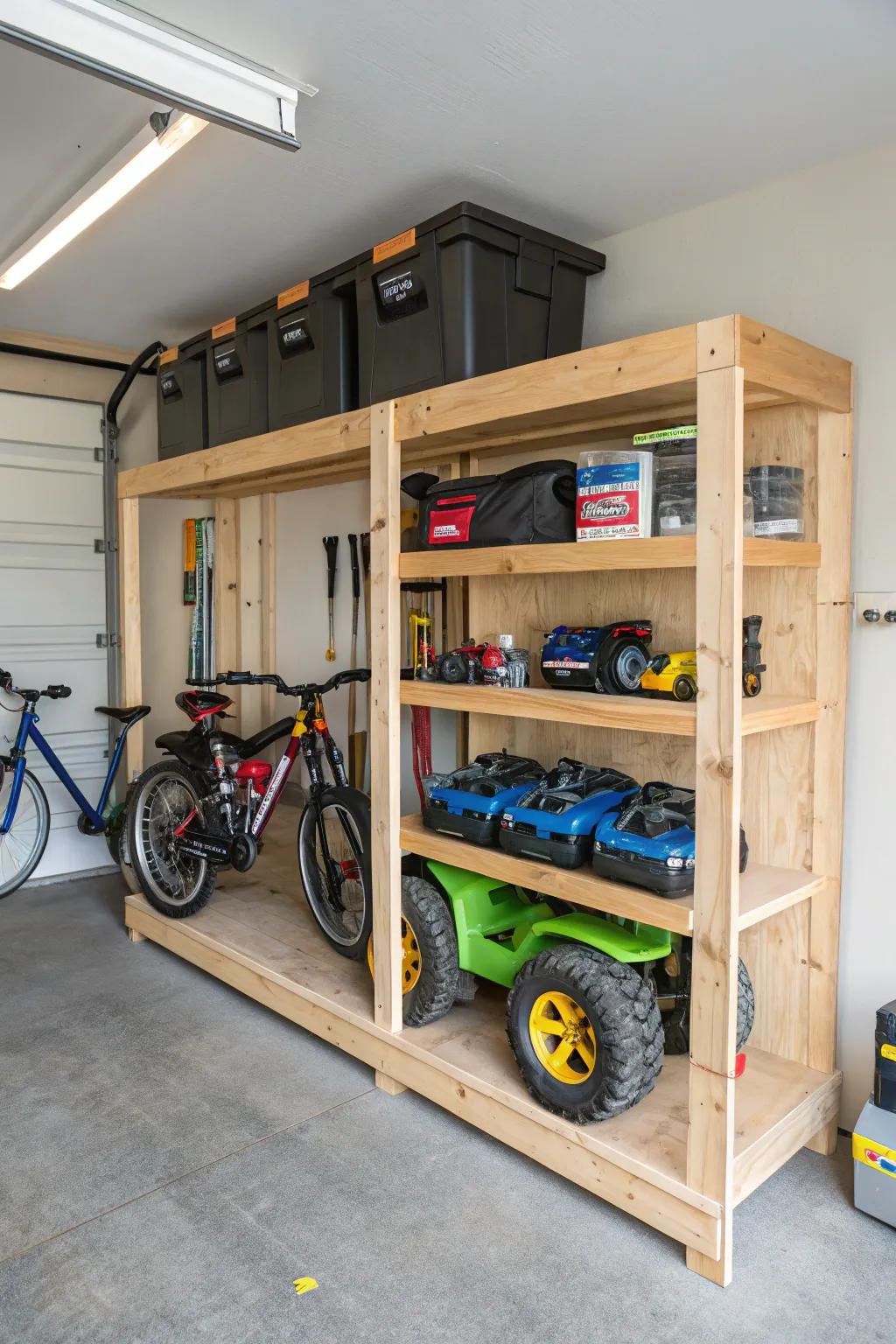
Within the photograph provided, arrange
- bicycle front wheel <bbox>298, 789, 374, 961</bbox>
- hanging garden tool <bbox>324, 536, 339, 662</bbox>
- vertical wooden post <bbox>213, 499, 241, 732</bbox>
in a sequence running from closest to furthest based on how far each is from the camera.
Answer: bicycle front wheel <bbox>298, 789, 374, 961</bbox> → hanging garden tool <bbox>324, 536, 339, 662</bbox> → vertical wooden post <bbox>213, 499, 241, 732</bbox>

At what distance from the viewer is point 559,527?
2.43 meters

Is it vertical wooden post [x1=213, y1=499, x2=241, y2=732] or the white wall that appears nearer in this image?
the white wall

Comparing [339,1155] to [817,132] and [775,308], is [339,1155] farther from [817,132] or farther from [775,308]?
[817,132]

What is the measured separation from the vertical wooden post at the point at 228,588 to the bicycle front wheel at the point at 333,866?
184 centimetres

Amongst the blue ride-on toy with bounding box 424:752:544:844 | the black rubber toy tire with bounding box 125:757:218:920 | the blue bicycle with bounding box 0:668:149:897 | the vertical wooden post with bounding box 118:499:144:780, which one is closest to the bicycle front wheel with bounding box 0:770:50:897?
the blue bicycle with bounding box 0:668:149:897

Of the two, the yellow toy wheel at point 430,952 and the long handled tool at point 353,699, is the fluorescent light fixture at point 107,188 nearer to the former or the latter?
the long handled tool at point 353,699

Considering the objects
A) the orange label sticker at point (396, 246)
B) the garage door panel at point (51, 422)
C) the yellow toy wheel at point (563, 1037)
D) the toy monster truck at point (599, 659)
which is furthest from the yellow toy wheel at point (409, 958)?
the garage door panel at point (51, 422)

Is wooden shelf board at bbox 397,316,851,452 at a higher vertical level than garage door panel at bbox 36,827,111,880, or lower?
higher

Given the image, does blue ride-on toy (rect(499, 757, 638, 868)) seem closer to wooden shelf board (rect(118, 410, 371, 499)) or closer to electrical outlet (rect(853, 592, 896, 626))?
electrical outlet (rect(853, 592, 896, 626))

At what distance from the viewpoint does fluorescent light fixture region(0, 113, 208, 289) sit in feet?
7.40

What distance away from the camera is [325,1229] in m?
2.14

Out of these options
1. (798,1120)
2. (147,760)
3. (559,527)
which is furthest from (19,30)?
(147,760)

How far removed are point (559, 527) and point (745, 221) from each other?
1.08 m

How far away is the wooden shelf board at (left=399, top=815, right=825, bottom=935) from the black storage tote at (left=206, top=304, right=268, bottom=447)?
67.1 inches
